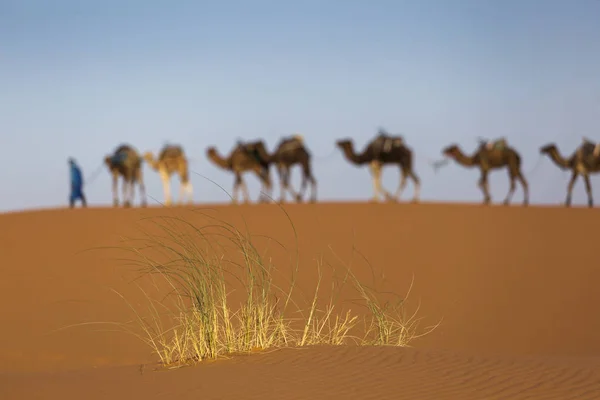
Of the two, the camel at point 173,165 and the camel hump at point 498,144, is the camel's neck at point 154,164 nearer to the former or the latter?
the camel at point 173,165

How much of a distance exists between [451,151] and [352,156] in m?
3.32

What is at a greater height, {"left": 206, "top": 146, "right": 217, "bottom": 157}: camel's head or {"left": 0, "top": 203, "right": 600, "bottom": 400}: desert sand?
{"left": 206, "top": 146, "right": 217, "bottom": 157}: camel's head

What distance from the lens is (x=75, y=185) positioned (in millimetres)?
26094

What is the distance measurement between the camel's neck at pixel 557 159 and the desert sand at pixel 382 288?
4.42 metres

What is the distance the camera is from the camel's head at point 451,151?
97.5ft

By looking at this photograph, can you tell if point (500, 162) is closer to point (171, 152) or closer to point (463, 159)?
point (463, 159)

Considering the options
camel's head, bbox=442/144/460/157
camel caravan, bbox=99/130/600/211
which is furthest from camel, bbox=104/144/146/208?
camel's head, bbox=442/144/460/157

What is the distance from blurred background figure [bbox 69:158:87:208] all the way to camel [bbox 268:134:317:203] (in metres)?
5.28

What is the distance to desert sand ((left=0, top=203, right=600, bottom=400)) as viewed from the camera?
641 centimetres

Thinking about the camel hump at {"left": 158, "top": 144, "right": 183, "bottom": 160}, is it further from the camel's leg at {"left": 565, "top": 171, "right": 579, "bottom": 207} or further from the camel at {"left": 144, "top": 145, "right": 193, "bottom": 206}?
the camel's leg at {"left": 565, "top": 171, "right": 579, "bottom": 207}

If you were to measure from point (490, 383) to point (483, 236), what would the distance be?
48.7 ft

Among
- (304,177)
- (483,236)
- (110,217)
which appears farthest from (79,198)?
(483,236)

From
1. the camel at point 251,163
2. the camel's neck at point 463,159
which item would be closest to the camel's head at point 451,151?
the camel's neck at point 463,159

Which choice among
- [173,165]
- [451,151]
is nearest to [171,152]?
[173,165]
